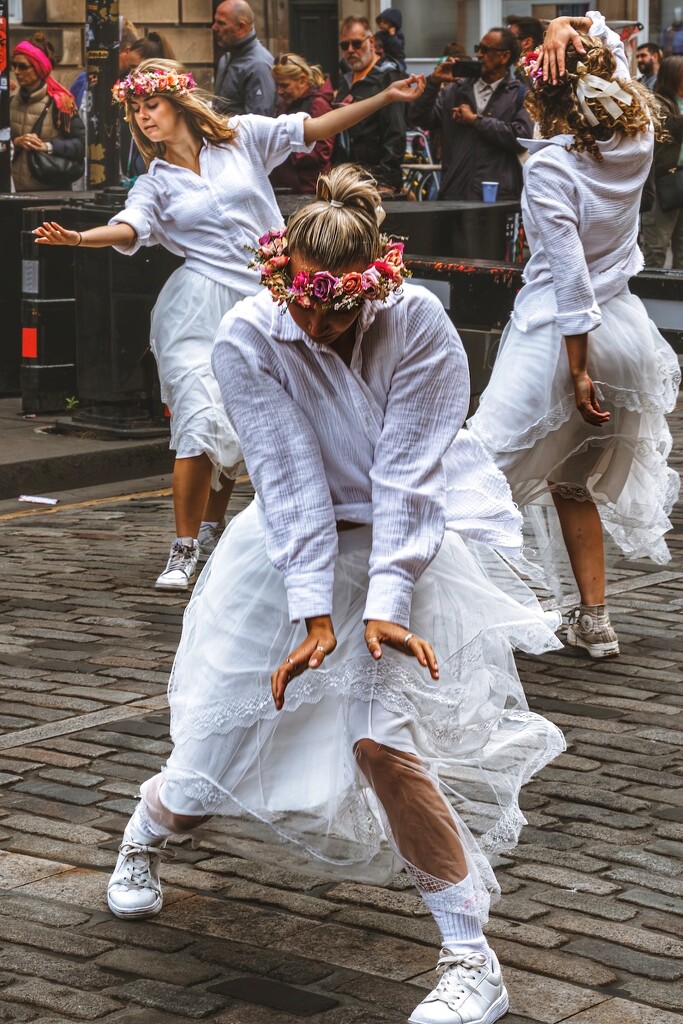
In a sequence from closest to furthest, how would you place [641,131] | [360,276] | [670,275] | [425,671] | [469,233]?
[360,276] → [425,671] → [641,131] → [670,275] → [469,233]

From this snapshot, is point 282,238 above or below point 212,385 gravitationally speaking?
above

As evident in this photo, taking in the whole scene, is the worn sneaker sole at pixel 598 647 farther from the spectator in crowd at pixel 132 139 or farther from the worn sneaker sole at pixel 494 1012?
the spectator in crowd at pixel 132 139

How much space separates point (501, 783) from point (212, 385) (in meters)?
3.95

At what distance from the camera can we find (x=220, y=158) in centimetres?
740

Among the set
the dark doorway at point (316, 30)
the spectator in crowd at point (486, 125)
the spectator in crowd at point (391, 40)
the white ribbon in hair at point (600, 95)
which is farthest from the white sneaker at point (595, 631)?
the dark doorway at point (316, 30)

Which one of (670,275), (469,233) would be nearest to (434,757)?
(670,275)

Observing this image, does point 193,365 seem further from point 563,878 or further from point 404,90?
point 563,878

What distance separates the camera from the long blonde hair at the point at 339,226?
132 inches

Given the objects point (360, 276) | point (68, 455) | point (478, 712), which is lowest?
point (68, 455)

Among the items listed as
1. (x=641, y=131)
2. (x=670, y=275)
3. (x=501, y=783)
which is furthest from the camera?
(x=670, y=275)

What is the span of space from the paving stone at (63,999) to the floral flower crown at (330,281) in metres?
1.42

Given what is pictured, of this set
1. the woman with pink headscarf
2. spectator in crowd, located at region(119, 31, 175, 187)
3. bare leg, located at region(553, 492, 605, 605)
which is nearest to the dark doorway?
the woman with pink headscarf

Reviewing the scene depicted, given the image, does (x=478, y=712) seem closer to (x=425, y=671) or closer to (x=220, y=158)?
(x=425, y=671)

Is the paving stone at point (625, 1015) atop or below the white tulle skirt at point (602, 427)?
below
